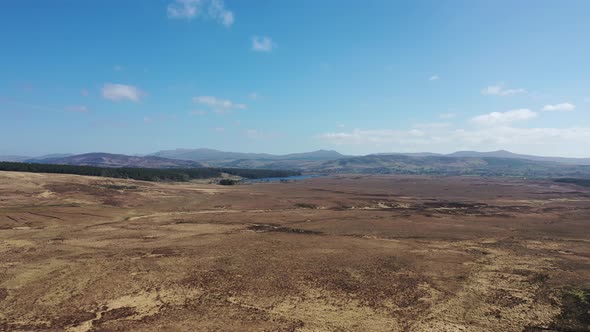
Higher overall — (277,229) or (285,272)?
(285,272)

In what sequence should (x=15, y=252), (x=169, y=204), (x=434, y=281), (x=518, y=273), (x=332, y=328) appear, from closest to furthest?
(x=332, y=328), (x=434, y=281), (x=518, y=273), (x=15, y=252), (x=169, y=204)

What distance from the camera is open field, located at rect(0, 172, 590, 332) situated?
1889cm

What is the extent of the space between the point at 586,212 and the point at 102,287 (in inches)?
3213

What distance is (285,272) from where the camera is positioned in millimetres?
26766

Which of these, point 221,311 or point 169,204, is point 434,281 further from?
point 169,204

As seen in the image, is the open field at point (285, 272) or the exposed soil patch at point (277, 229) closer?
the open field at point (285, 272)

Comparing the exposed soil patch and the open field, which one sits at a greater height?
the open field

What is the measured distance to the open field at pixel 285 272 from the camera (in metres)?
18.9

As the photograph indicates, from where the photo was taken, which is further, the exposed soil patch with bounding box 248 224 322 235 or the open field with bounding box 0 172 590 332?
the exposed soil patch with bounding box 248 224 322 235

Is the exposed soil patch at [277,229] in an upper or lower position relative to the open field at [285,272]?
lower

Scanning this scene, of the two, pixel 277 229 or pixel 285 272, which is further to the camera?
pixel 277 229

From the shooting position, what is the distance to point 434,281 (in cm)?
2520

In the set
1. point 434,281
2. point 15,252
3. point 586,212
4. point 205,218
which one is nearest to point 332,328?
point 434,281

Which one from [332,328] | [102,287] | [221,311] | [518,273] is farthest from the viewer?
[518,273]
